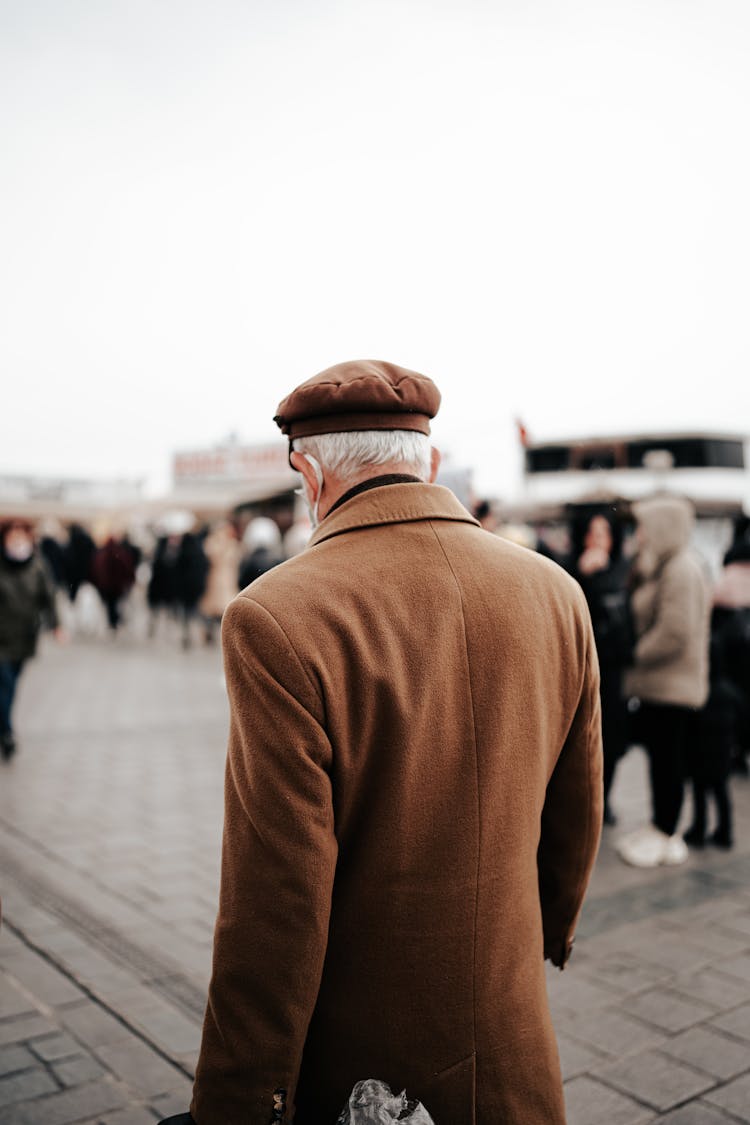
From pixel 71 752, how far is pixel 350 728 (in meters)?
6.48

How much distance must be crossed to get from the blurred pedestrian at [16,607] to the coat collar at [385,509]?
20.5 ft

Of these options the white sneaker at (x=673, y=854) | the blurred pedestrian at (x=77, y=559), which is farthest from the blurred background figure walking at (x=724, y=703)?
the blurred pedestrian at (x=77, y=559)

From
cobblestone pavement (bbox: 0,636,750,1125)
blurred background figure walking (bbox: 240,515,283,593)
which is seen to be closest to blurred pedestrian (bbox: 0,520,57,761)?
cobblestone pavement (bbox: 0,636,750,1125)

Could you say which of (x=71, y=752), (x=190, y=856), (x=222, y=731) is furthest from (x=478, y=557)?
(x=222, y=731)

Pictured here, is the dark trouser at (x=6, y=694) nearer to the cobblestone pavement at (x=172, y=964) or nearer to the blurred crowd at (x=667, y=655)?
the cobblestone pavement at (x=172, y=964)

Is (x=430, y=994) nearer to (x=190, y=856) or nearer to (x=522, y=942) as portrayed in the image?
(x=522, y=942)

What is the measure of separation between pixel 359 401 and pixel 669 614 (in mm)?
3793

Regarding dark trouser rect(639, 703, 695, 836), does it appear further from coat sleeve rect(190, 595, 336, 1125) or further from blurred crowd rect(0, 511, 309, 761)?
blurred crowd rect(0, 511, 309, 761)

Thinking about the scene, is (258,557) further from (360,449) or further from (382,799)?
(382,799)

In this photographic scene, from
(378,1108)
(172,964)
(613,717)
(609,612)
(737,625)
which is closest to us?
(378,1108)

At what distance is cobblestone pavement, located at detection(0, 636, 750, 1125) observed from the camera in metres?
2.82

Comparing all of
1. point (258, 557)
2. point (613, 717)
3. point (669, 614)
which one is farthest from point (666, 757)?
point (258, 557)

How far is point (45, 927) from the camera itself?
13.0 ft

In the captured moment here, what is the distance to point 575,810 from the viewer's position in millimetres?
1824
